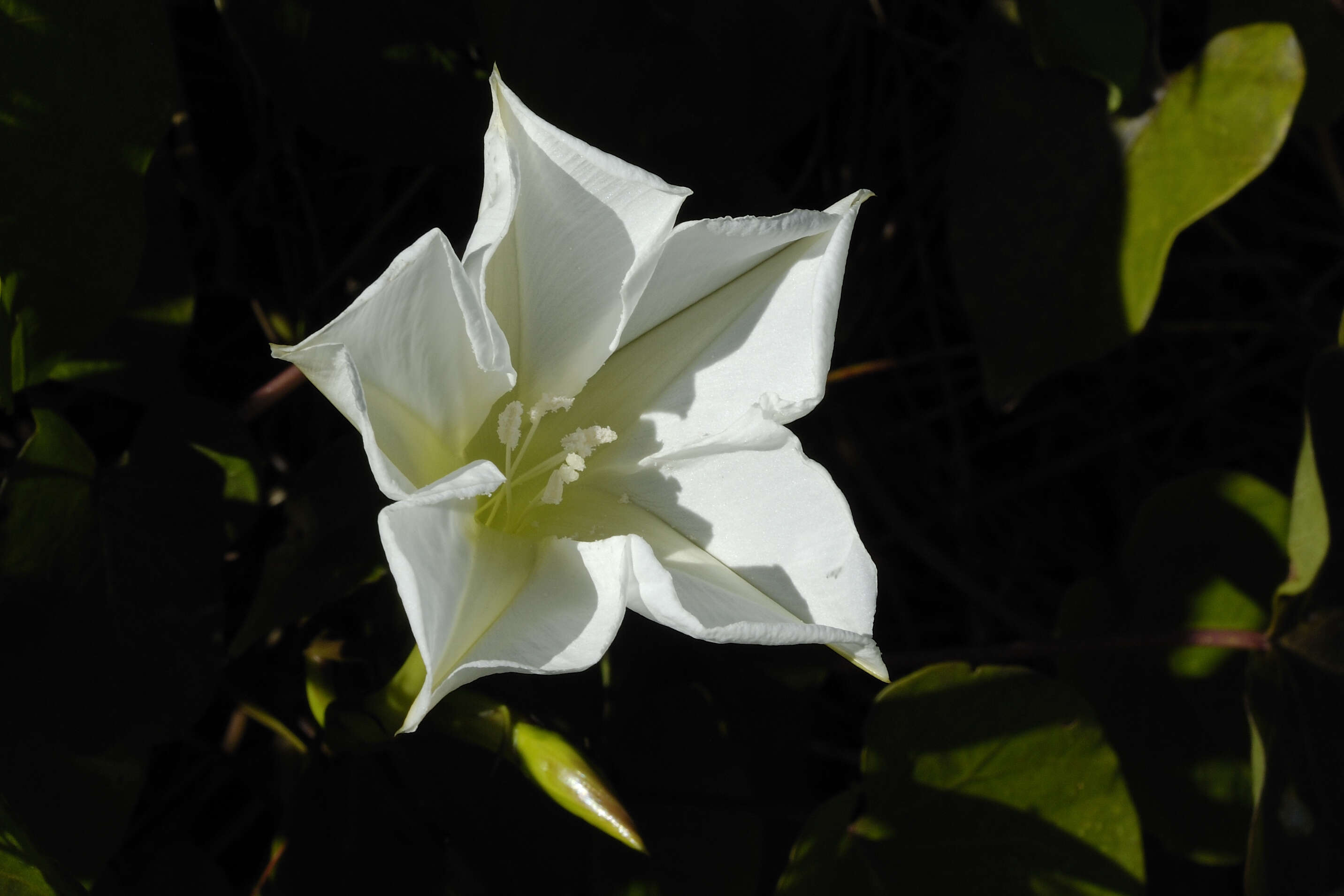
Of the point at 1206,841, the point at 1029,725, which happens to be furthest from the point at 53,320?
the point at 1206,841

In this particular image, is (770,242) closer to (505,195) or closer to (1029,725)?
(505,195)

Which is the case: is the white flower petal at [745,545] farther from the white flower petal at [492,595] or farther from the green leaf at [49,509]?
the green leaf at [49,509]

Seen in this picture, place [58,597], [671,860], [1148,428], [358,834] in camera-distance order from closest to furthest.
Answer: [58,597], [358,834], [671,860], [1148,428]

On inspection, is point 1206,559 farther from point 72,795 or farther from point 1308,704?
point 72,795

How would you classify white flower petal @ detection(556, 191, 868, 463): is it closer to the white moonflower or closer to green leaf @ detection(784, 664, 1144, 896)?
the white moonflower

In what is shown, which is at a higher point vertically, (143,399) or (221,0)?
(221,0)

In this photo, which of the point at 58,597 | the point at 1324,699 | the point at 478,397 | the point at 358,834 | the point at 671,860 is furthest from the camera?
the point at 1324,699
